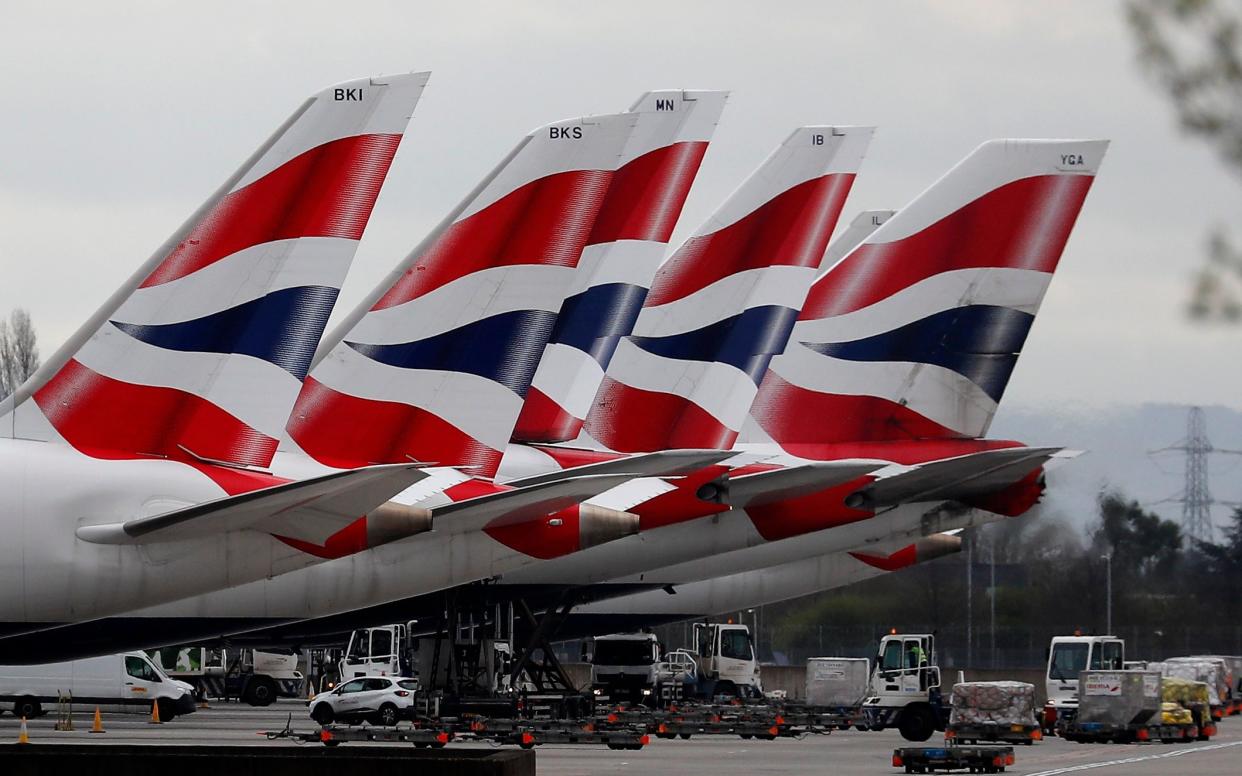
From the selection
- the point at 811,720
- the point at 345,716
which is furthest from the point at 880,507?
the point at 345,716

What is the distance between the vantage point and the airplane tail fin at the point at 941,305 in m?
34.8

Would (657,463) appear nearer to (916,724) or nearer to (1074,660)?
(916,724)

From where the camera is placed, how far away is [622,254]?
108ft

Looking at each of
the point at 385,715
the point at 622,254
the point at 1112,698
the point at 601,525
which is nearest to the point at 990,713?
the point at 1112,698

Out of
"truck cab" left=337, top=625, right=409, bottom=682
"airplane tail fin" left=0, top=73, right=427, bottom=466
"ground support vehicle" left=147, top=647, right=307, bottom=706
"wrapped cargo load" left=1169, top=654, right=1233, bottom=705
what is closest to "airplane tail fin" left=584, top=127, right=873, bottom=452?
"airplane tail fin" left=0, top=73, right=427, bottom=466

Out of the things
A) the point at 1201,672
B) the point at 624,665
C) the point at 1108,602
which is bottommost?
the point at 1201,672

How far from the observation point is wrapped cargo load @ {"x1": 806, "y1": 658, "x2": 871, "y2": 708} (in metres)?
48.6

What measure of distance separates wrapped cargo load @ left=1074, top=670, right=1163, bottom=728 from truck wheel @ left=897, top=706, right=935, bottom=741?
3.30 meters

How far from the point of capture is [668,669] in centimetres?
6234

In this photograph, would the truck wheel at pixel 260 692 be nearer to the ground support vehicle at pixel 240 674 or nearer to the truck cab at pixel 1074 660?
the ground support vehicle at pixel 240 674

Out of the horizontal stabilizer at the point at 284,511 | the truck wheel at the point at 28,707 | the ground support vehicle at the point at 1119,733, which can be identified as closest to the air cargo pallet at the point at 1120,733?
the ground support vehicle at the point at 1119,733

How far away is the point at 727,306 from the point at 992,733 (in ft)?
33.4

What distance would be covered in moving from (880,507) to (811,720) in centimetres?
881

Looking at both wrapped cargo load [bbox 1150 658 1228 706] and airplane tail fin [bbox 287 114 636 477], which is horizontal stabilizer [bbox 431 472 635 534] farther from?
wrapped cargo load [bbox 1150 658 1228 706]
